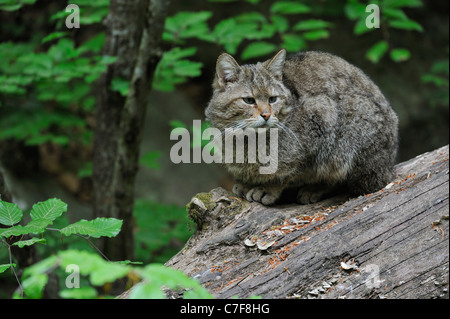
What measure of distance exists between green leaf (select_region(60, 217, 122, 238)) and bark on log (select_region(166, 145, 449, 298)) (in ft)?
2.15

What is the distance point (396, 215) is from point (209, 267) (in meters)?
1.22

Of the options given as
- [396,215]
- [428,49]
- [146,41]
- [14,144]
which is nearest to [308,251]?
[396,215]

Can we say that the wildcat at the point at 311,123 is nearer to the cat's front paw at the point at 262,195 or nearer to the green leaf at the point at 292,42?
the cat's front paw at the point at 262,195

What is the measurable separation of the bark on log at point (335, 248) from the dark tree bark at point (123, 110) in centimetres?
144

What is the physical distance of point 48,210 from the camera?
2.70 m

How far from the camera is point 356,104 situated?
3.82 metres

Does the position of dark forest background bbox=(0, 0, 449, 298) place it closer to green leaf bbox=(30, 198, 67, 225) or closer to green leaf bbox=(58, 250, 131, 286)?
green leaf bbox=(30, 198, 67, 225)

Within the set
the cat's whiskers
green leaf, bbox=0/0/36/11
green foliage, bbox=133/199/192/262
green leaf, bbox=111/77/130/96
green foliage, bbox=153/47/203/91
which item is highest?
green leaf, bbox=0/0/36/11

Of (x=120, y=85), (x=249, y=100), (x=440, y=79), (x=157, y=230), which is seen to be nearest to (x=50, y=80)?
(x=120, y=85)

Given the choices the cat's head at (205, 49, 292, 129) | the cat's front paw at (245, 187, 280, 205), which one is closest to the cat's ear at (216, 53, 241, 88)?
the cat's head at (205, 49, 292, 129)

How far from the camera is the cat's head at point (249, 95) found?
12.1ft

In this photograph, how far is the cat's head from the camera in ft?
12.1

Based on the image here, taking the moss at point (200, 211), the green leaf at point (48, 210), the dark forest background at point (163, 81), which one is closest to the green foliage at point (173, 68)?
the dark forest background at point (163, 81)

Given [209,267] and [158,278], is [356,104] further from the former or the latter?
[158,278]
